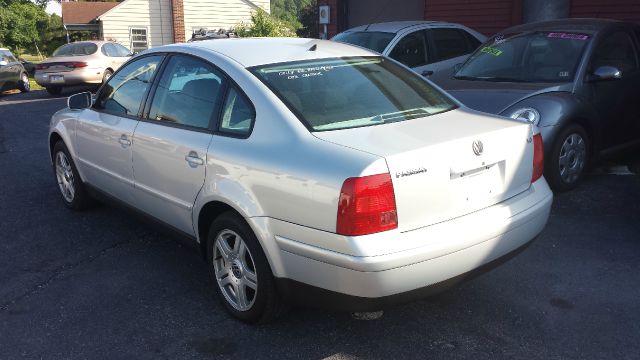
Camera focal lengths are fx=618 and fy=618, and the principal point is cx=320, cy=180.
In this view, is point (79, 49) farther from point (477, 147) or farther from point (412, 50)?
point (477, 147)

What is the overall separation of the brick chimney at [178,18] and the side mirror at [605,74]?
2914 cm

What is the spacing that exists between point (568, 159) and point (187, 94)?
370cm

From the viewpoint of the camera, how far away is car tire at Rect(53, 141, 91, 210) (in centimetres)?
558

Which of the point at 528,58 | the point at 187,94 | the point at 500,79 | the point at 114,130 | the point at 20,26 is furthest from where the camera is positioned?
the point at 20,26

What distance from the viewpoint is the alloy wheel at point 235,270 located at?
347 centimetres

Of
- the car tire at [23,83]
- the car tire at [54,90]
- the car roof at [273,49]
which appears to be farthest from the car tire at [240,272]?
the car tire at [23,83]

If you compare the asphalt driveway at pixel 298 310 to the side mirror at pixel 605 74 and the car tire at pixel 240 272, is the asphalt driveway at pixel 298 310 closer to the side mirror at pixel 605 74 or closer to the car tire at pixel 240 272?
the car tire at pixel 240 272

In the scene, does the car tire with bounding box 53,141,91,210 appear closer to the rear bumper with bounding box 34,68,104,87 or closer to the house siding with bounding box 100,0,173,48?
the rear bumper with bounding box 34,68,104,87

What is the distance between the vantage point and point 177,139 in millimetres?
3877

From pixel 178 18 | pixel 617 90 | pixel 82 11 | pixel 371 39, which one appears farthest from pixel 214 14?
pixel 617 90

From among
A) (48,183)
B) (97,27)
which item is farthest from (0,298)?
(97,27)

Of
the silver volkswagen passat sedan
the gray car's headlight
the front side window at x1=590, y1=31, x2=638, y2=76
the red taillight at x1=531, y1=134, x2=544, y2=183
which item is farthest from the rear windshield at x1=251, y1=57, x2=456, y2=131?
the front side window at x1=590, y1=31, x2=638, y2=76

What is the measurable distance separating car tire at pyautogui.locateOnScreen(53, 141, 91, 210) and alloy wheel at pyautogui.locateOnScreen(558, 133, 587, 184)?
440 centimetres

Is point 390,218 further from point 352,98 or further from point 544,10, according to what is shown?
point 544,10
